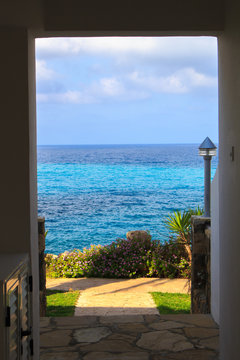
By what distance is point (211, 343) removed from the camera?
12.5 feet

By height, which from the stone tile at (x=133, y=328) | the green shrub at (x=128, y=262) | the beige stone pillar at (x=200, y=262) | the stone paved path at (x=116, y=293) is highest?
the beige stone pillar at (x=200, y=262)

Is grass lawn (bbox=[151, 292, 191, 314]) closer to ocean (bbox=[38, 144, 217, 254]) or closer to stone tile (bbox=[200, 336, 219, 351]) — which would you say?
stone tile (bbox=[200, 336, 219, 351])

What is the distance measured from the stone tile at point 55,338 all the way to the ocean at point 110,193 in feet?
50.7

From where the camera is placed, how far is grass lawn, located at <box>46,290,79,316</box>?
5.76m

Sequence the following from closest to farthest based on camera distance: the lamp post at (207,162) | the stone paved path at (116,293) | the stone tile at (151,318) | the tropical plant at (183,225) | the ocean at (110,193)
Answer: the stone tile at (151,318), the stone paved path at (116,293), the lamp post at (207,162), the tropical plant at (183,225), the ocean at (110,193)

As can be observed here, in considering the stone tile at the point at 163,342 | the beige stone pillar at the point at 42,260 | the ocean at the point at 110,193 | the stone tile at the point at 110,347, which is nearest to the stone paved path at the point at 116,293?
the beige stone pillar at the point at 42,260

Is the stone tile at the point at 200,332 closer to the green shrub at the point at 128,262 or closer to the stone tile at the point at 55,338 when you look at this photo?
the stone tile at the point at 55,338

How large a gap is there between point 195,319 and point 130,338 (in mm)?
851

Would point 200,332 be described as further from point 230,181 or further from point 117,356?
point 230,181

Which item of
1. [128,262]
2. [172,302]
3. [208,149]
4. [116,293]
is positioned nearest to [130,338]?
[172,302]

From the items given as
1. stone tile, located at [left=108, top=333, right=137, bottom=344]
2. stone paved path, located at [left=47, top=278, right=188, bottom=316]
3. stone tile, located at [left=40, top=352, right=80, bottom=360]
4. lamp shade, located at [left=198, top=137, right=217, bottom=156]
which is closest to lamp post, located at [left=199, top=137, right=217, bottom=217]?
lamp shade, located at [left=198, top=137, right=217, bottom=156]

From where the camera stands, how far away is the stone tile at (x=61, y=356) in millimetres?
3506

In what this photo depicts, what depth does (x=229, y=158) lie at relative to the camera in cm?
305

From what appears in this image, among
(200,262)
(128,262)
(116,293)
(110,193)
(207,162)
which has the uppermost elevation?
(207,162)
